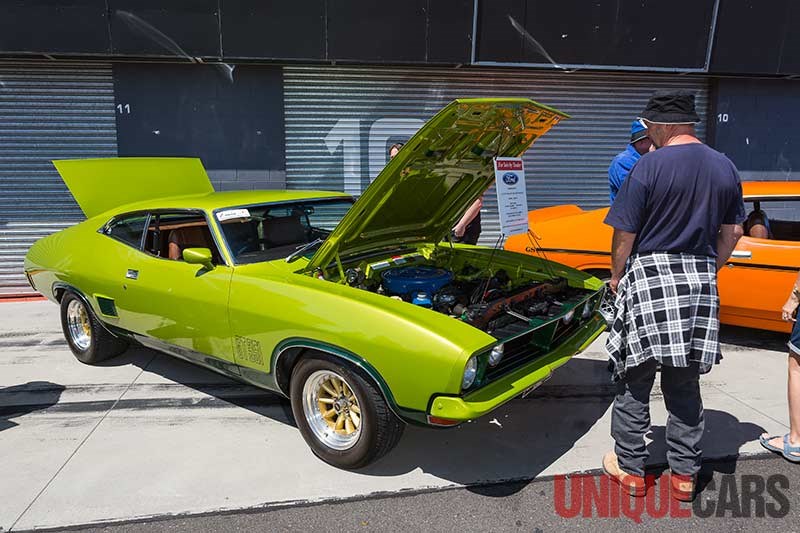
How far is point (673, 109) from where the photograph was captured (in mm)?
2664

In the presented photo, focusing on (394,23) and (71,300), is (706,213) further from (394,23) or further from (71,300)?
(394,23)

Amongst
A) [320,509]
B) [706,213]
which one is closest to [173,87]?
[320,509]

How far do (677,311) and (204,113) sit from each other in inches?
280

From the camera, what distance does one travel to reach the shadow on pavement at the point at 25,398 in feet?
13.0

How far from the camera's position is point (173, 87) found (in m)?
7.80

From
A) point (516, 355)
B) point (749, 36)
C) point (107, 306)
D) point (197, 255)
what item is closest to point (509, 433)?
point (516, 355)

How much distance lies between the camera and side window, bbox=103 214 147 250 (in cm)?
420

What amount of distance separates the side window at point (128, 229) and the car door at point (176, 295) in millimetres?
110

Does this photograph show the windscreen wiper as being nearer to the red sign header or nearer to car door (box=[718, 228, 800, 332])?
the red sign header

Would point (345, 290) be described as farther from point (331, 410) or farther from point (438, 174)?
point (438, 174)

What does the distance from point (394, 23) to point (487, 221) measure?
3.29 metres

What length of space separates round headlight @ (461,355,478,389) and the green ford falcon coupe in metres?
0.01

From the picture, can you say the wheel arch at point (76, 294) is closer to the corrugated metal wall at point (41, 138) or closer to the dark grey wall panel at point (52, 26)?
the corrugated metal wall at point (41, 138)

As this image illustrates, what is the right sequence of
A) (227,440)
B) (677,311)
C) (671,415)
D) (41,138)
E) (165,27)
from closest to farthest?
(677,311)
(671,415)
(227,440)
(165,27)
(41,138)
